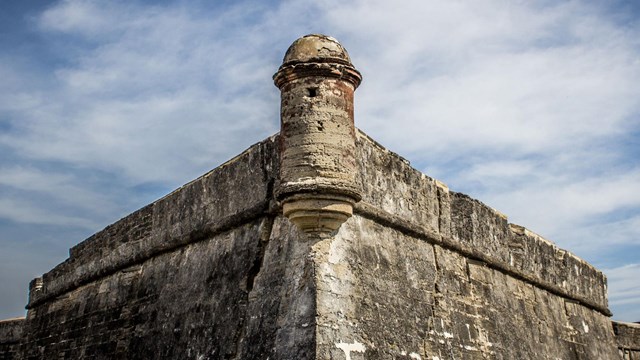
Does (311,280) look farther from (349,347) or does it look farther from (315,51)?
(315,51)

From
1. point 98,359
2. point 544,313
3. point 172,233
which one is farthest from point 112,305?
point 544,313

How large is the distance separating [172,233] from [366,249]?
278cm

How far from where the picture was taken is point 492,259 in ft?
32.8

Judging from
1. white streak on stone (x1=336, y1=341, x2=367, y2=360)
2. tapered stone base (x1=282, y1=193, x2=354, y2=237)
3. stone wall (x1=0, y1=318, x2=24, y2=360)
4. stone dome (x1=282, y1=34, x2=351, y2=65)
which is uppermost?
stone dome (x1=282, y1=34, x2=351, y2=65)

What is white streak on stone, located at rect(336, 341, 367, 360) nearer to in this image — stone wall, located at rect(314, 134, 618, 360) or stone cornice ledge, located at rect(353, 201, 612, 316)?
stone wall, located at rect(314, 134, 618, 360)

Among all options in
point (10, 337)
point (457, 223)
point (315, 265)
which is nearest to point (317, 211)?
point (315, 265)

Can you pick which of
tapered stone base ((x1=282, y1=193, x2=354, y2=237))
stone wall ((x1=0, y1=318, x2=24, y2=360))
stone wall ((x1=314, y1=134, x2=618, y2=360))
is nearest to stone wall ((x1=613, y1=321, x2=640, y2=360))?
stone wall ((x1=314, y1=134, x2=618, y2=360))

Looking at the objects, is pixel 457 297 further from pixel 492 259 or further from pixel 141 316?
pixel 141 316

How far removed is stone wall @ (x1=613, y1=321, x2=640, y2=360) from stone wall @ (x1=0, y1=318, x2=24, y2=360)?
989 cm

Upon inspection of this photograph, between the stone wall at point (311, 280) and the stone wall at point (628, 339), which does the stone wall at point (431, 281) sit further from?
the stone wall at point (628, 339)

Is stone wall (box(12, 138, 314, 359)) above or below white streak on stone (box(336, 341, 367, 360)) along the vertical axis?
above

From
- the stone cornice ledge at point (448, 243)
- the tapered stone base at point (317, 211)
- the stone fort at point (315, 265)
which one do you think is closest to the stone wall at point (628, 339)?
the stone cornice ledge at point (448, 243)

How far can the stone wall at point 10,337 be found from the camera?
13.5 meters

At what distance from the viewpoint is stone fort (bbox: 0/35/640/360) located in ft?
22.5
